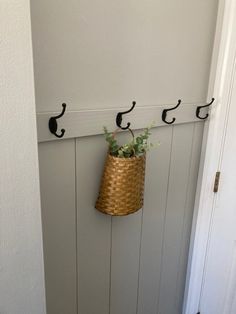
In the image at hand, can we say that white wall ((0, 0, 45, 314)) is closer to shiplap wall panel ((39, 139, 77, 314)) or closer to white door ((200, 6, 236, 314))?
shiplap wall panel ((39, 139, 77, 314))

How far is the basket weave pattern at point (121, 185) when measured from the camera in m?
0.75

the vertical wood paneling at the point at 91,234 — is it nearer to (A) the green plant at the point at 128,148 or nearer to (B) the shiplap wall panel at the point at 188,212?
(A) the green plant at the point at 128,148

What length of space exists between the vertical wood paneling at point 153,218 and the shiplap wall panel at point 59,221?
33 centimetres

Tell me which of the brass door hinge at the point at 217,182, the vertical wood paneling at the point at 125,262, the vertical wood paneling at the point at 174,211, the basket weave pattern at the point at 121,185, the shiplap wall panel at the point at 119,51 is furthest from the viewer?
the brass door hinge at the point at 217,182

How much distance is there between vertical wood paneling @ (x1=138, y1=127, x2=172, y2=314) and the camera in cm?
102

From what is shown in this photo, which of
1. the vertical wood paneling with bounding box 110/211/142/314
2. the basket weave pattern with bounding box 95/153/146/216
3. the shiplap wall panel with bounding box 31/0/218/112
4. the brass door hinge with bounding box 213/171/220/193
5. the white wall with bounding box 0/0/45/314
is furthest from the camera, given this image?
the brass door hinge with bounding box 213/171/220/193

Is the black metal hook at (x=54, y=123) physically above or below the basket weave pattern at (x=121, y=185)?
above

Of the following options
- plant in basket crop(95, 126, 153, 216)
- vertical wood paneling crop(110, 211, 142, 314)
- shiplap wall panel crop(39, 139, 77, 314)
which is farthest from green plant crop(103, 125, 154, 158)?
vertical wood paneling crop(110, 211, 142, 314)

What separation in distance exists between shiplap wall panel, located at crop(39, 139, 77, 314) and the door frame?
680 millimetres

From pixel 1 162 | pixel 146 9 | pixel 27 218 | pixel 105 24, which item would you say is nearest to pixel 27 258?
pixel 27 218

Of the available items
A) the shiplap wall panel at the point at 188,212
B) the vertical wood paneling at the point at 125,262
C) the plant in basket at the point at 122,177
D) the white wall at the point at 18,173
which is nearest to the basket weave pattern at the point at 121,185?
the plant in basket at the point at 122,177

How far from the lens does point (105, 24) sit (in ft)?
2.41

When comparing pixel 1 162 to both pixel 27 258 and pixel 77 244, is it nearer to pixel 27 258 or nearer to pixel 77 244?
pixel 27 258

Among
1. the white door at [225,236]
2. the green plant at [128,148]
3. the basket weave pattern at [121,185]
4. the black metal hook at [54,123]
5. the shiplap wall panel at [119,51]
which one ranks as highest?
the shiplap wall panel at [119,51]
